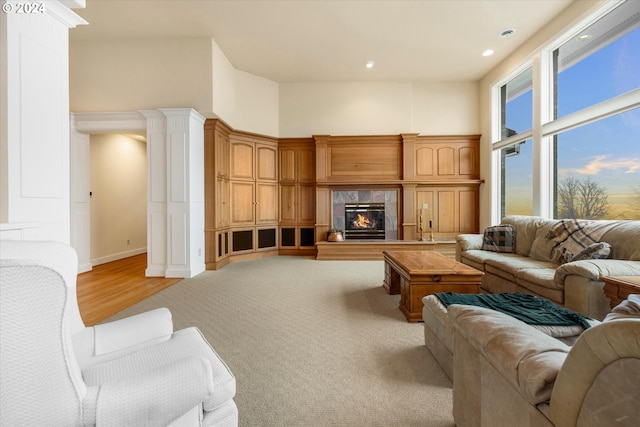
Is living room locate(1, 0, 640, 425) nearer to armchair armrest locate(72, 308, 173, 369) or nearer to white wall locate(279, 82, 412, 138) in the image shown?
white wall locate(279, 82, 412, 138)

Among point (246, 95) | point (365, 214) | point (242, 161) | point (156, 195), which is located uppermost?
point (246, 95)

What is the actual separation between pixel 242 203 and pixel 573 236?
5367mm

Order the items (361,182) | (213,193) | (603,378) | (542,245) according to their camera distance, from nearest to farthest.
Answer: (603,378)
(542,245)
(213,193)
(361,182)

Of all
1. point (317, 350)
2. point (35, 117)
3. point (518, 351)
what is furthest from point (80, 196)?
point (518, 351)

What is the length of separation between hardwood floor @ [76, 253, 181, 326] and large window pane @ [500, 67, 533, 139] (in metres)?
6.64

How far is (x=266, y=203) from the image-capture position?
6637 millimetres

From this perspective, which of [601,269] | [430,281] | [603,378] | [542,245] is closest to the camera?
[603,378]

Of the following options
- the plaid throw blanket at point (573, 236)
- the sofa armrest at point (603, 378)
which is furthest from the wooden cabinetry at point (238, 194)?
the sofa armrest at point (603, 378)

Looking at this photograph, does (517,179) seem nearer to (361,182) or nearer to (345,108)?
(361,182)

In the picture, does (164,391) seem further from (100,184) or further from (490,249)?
(100,184)

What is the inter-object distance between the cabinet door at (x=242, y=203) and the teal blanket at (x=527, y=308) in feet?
15.4

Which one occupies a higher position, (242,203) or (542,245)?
(242,203)

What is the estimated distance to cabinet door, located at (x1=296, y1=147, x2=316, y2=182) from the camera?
6.86 m

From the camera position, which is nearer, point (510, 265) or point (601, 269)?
point (601, 269)
